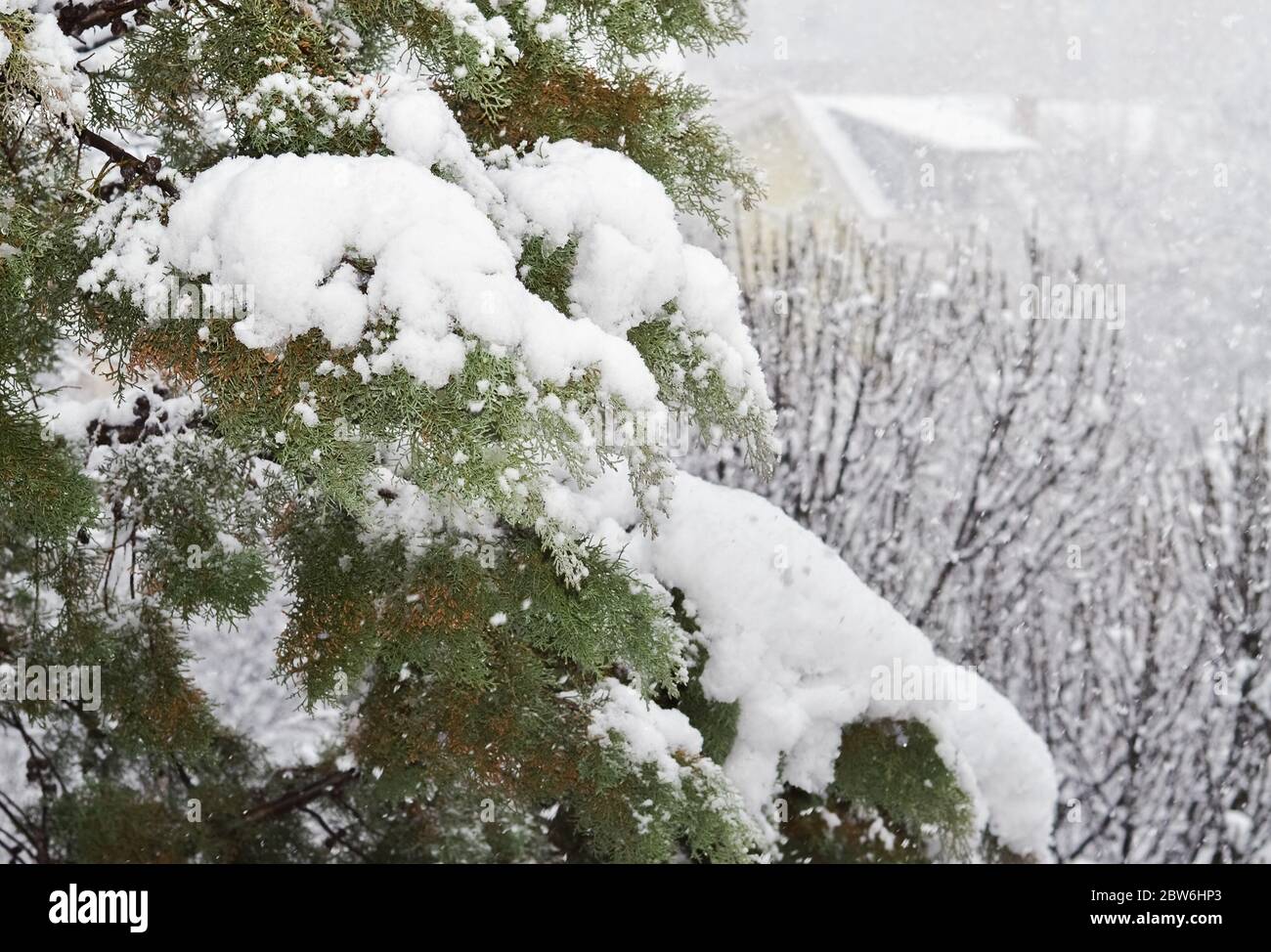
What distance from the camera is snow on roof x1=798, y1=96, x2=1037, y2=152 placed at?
490 inches

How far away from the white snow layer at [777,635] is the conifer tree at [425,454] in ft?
0.04

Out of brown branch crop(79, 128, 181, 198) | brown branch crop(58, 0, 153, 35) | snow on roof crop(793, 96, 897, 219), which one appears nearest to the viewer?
brown branch crop(79, 128, 181, 198)

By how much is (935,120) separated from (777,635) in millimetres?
10733

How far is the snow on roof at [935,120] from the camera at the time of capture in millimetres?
12438

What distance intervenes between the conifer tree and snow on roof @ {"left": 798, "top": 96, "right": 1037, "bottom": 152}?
9.66 metres

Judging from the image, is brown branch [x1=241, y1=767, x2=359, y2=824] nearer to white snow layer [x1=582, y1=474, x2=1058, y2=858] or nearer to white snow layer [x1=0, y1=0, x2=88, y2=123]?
white snow layer [x1=582, y1=474, x2=1058, y2=858]

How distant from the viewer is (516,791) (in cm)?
299

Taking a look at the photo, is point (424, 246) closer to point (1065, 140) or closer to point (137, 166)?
point (137, 166)

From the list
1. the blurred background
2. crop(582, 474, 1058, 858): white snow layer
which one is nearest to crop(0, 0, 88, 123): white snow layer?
crop(582, 474, 1058, 858): white snow layer

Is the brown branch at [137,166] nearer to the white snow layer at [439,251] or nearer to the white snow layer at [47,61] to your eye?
the white snow layer at [439,251]

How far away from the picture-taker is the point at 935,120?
1286 centimetres

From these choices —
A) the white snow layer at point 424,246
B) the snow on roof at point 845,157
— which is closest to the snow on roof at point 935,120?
the snow on roof at point 845,157
